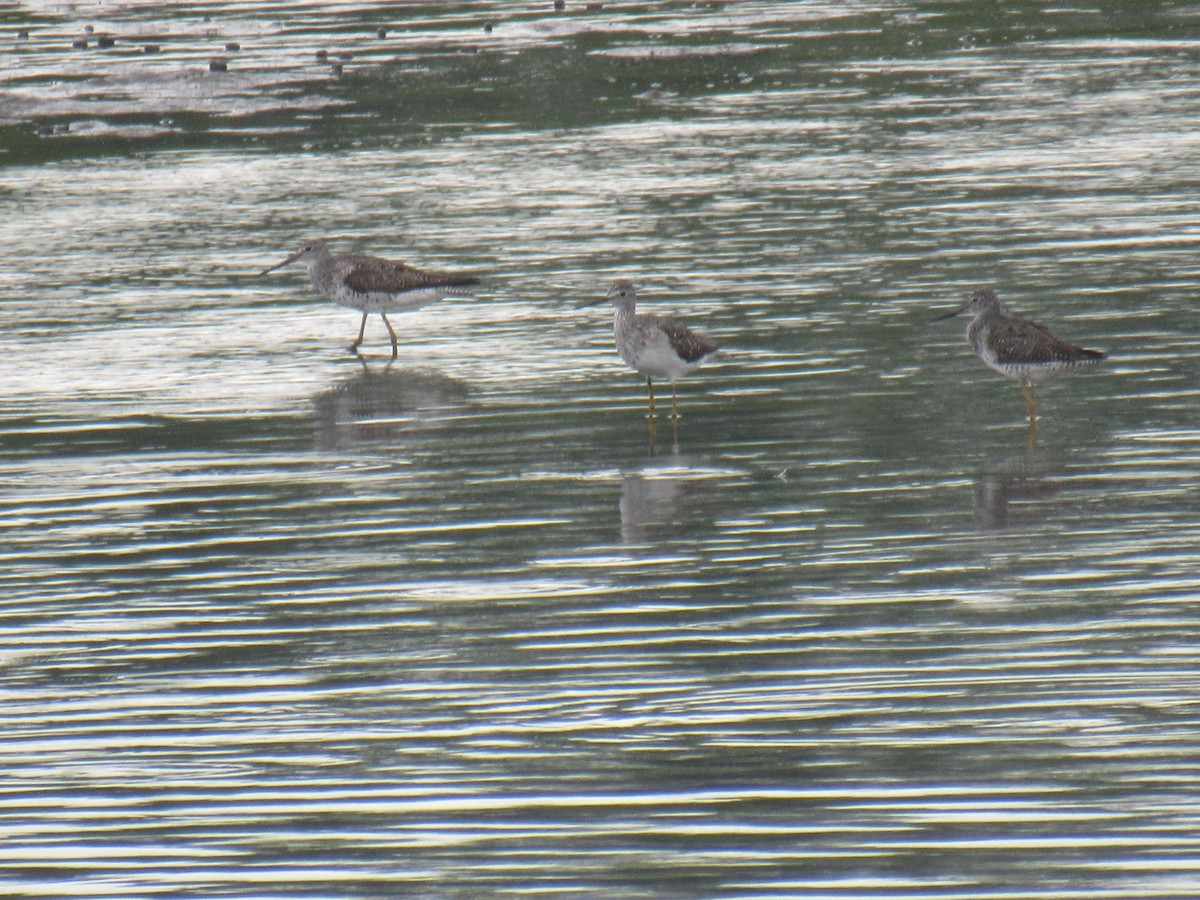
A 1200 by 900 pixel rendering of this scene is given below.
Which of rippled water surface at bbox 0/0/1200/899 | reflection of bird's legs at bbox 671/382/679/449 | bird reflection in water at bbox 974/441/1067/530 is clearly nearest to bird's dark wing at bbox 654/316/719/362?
reflection of bird's legs at bbox 671/382/679/449

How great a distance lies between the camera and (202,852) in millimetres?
7129

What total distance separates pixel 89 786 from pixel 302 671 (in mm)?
1423

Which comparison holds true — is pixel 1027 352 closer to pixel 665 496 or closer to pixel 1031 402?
pixel 1031 402

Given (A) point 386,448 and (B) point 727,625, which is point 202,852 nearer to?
(B) point 727,625

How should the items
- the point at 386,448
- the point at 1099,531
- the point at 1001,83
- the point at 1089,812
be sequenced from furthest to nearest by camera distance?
the point at 1001,83 → the point at 386,448 → the point at 1099,531 → the point at 1089,812

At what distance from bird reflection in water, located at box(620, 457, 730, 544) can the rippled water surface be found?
0.13 feet

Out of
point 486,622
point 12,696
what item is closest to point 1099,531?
point 486,622

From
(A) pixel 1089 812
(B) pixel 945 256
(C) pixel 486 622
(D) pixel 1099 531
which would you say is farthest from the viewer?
(B) pixel 945 256

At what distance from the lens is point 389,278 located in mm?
17891

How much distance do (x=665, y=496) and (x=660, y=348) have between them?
234 centimetres

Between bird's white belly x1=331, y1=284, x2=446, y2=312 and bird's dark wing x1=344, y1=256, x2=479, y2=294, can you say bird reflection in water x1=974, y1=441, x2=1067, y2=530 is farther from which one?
bird's white belly x1=331, y1=284, x2=446, y2=312

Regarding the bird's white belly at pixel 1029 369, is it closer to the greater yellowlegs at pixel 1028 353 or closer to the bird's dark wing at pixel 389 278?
the greater yellowlegs at pixel 1028 353

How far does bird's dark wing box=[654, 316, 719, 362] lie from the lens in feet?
46.5

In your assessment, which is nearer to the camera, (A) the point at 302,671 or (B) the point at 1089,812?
(B) the point at 1089,812
